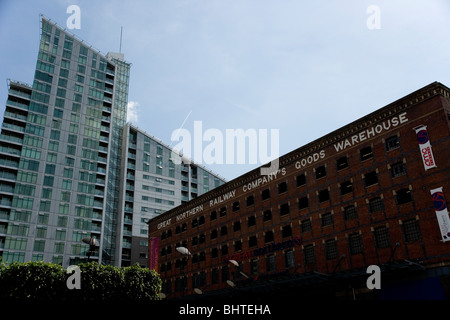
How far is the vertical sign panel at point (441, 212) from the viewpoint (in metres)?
27.8

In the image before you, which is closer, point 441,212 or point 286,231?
point 441,212

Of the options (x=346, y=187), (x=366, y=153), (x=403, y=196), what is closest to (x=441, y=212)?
(x=403, y=196)

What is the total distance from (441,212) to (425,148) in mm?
5110

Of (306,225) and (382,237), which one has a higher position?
(306,225)

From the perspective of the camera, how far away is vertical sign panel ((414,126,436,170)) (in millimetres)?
30031

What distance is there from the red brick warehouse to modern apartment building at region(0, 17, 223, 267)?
132ft

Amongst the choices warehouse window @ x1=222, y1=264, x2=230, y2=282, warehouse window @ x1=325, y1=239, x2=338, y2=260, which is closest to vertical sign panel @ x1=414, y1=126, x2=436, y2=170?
warehouse window @ x1=325, y1=239, x2=338, y2=260

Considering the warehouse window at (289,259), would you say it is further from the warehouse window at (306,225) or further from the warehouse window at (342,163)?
the warehouse window at (342,163)

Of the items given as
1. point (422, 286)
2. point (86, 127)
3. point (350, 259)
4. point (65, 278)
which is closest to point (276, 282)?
point (350, 259)

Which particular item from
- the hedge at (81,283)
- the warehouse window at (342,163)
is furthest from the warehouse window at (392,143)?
the hedge at (81,283)

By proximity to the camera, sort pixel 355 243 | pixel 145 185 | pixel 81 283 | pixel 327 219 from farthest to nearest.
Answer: pixel 145 185 → pixel 327 219 → pixel 355 243 → pixel 81 283

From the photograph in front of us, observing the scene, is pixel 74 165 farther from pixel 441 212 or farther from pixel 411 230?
pixel 441 212

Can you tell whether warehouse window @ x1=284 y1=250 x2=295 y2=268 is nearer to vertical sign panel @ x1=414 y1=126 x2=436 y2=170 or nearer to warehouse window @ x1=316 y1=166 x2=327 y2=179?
warehouse window @ x1=316 y1=166 x2=327 y2=179

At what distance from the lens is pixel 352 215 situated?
3431cm
